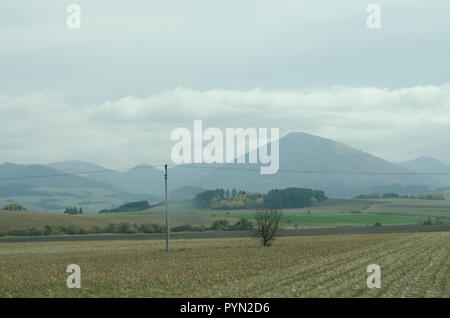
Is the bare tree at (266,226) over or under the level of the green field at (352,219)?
over

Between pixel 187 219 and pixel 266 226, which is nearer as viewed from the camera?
pixel 266 226

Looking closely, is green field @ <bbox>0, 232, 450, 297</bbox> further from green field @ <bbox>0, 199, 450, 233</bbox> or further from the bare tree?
green field @ <bbox>0, 199, 450, 233</bbox>

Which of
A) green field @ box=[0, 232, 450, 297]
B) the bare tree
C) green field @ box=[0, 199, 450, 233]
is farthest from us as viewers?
green field @ box=[0, 199, 450, 233]

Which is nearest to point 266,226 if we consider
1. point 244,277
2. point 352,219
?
point 244,277

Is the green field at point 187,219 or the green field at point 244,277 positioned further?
the green field at point 187,219

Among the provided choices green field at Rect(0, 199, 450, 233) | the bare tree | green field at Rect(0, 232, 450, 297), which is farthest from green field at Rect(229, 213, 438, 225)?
green field at Rect(0, 232, 450, 297)

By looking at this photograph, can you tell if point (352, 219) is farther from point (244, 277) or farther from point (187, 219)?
point (244, 277)

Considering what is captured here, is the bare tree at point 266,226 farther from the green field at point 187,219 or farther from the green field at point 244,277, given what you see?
the green field at point 187,219

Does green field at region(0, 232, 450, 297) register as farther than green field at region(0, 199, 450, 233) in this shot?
No

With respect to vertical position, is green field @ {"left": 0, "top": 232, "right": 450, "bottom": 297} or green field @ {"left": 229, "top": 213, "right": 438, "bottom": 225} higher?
green field @ {"left": 0, "top": 232, "right": 450, "bottom": 297}

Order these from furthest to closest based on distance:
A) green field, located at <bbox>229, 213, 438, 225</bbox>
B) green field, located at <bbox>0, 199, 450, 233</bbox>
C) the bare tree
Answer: green field, located at <bbox>229, 213, 438, 225</bbox> < green field, located at <bbox>0, 199, 450, 233</bbox> < the bare tree

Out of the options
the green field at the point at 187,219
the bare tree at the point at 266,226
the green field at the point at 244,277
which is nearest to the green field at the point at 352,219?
the green field at the point at 187,219

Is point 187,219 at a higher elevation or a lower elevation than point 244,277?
lower
